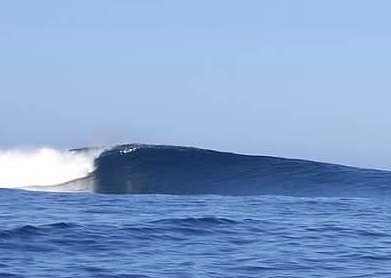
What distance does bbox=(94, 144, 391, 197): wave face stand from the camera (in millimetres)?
21875

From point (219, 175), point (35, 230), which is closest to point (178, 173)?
point (219, 175)

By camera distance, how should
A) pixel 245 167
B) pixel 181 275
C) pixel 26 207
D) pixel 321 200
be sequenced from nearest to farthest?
pixel 181 275, pixel 26 207, pixel 321 200, pixel 245 167

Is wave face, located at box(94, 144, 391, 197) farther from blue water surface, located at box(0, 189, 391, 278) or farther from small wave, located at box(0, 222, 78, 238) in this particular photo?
small wave, located at box(0, 222, 78, 238)

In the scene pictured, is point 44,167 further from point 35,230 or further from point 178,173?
point 35,230

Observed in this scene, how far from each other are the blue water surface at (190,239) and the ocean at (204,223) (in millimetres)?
13

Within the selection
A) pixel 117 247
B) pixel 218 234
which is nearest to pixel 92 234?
pixel 117 247

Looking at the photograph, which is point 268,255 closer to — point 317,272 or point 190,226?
point 317,272

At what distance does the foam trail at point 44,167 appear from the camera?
80.8 ft

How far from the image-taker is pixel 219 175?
A: 24.1 m

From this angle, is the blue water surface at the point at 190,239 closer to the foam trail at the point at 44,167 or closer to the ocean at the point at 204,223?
the ocean at the point at 204,223

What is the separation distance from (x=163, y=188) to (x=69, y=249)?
470 inches

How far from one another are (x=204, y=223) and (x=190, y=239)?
4.53 ft

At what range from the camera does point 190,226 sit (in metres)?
12.6

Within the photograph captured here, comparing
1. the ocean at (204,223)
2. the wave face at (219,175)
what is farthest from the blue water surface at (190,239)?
the wave face at (219,175)
